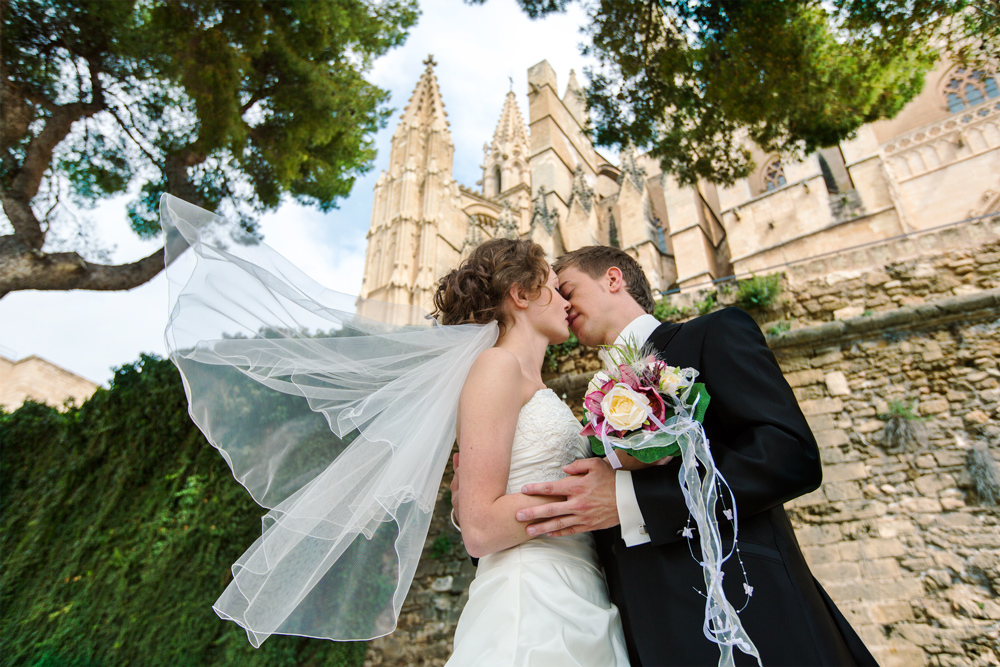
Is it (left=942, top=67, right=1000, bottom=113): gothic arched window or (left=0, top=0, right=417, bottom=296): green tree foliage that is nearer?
(left=0, top=0, right=417, bottom=296): green tree foliage

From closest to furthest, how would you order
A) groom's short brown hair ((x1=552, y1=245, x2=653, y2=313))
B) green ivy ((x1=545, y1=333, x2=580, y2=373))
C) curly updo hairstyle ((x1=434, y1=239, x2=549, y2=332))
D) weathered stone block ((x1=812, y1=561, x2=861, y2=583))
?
curly updo hairstyle ((x1=434, y1=239, x2=549, y2=332)) → groom's short brown hair ((x1=552, y1=245, x2=653, y2=313)) → weathered stone block ((x1=812, y1=561, x2=861, y2=583)) → green ivy ((x1=545, y1=333, x2=580, y2=373))

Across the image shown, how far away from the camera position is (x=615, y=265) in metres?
2.21

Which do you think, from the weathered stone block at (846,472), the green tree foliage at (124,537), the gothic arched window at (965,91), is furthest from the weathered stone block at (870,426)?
the gothic arched window at (965,91)

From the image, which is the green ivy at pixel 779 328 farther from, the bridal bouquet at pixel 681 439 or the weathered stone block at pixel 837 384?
the bridal bouquet at pixel 681 439

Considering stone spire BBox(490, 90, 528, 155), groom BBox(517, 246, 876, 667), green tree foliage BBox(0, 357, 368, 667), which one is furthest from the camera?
stone spire BBox(490, 90, 528, 155)

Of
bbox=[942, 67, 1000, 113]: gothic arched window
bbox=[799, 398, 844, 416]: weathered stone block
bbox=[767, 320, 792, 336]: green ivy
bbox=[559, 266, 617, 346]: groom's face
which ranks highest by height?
bbox=[942, 67, 1000, 113]: gothic arched window

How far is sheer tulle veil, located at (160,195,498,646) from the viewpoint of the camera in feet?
5.45

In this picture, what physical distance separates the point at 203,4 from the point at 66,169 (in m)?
2.72

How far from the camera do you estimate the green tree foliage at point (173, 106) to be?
5.46 m

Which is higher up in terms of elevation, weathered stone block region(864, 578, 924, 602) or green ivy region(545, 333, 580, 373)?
green ivy region(545, 333, 580, 373)

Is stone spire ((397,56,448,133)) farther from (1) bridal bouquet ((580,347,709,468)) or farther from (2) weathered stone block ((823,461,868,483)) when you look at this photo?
(1) bridal bouquet ((580,347,709,468))

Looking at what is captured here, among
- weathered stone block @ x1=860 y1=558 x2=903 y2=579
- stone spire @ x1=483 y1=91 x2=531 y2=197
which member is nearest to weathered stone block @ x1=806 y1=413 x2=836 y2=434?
weathered stone block @ x1=860 y1=558 x2=903 y2=579

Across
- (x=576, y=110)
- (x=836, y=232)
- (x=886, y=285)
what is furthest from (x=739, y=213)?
(x=576, y=110)

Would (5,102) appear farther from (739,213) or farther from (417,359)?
(739,213)
